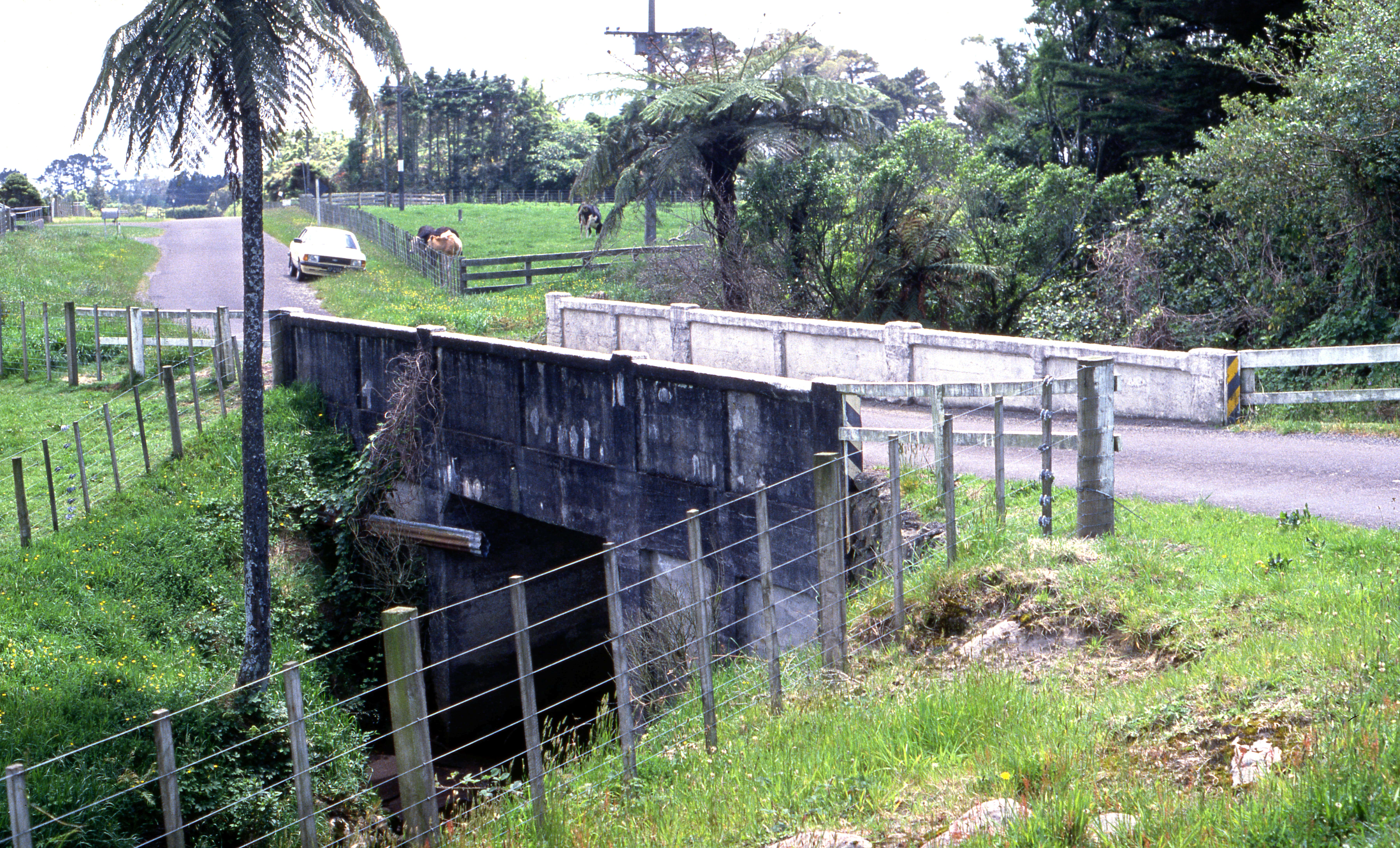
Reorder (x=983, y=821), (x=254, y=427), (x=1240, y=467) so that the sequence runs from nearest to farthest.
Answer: (x=983, y=821) → (x=1240, y=467) → (x=254, y=427)

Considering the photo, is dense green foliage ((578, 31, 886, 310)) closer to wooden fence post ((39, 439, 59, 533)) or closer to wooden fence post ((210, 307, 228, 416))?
wooden fence post ((210, 307, 228, 416))

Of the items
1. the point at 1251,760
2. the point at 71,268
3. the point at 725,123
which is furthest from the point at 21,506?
the point at 71,268

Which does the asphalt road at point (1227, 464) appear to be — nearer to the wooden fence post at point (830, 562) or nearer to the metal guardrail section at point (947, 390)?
the metal guardrail section at point (947, 390)

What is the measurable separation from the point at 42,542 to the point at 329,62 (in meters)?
7.15

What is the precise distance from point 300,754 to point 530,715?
0.93 meters

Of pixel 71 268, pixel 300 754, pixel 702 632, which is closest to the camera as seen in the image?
pixel 300 754

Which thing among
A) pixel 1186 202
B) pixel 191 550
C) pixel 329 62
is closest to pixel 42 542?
pixel 191 550

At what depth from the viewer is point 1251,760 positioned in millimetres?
4070

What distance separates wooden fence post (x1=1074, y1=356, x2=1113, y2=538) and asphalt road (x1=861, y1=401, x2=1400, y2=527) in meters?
1.09

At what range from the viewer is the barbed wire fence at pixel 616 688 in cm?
463

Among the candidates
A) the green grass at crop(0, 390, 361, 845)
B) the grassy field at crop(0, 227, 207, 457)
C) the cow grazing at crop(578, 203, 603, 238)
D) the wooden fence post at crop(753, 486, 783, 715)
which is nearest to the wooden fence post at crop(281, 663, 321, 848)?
the wooden fence post at crop(753, 486, 783, 715)

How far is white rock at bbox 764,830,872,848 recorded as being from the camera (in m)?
3.85

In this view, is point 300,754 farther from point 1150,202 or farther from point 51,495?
point 1150,202

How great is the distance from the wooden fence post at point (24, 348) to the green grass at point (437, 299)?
209 inches
